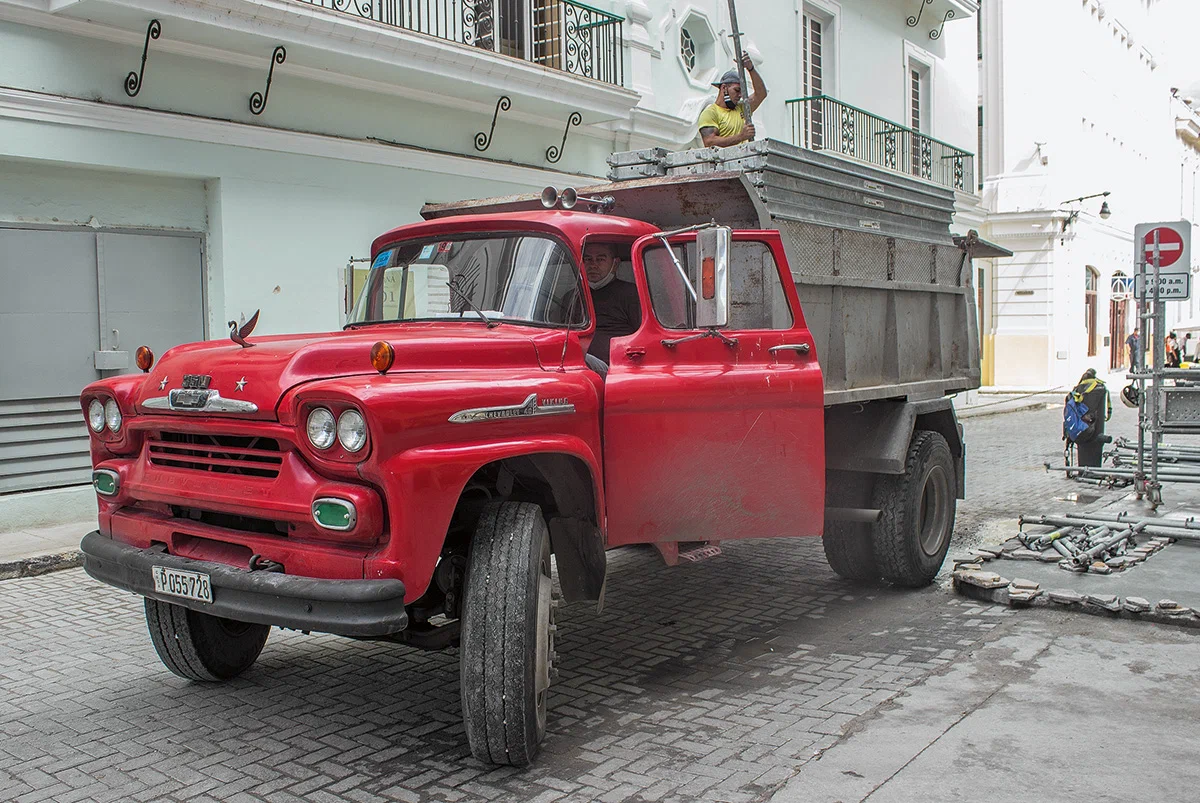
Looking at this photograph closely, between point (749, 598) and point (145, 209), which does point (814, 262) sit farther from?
point (145, 209)

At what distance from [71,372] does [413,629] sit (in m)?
6.56

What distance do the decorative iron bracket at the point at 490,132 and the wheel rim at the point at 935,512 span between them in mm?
7205

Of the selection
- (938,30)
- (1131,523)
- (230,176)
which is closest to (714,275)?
(1131,523)

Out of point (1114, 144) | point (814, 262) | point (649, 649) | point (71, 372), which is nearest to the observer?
point (649, 649)

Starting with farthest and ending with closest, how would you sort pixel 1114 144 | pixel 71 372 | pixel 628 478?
pixel 1114 144, pixel 71 372, pixel 628 478

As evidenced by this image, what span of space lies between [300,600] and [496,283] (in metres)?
1.91

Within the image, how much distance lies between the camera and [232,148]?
10.0 metres

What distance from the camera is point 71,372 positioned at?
9.46 meters

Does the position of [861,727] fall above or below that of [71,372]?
below

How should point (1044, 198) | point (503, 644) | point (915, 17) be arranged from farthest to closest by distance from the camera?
point (1044, 198)
point (915, 17)
point (503, 644)

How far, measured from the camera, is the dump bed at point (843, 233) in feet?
19.4

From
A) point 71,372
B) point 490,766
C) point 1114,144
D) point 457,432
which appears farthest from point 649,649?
point 1114,144

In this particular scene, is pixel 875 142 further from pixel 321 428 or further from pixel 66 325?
pixel 321 428

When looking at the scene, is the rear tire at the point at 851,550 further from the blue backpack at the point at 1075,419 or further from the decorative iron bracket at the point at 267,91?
the decorative iron bracket at the point at 267,91
